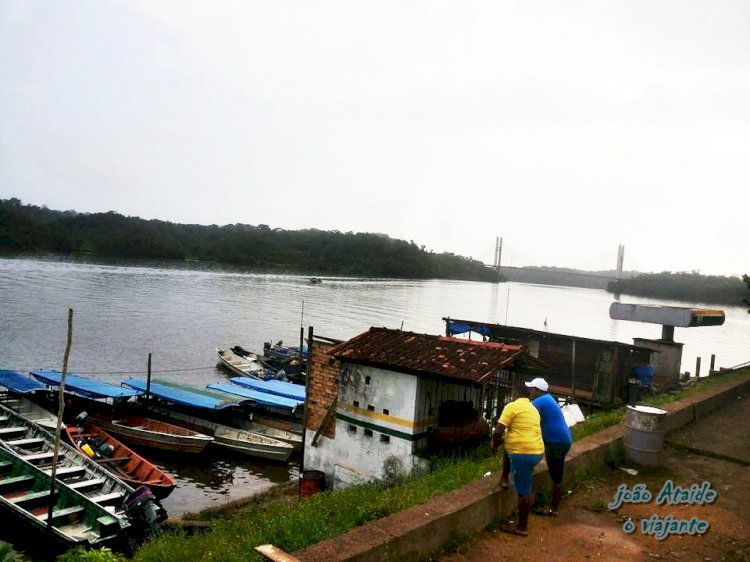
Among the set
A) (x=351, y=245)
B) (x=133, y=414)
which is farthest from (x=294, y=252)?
(x=133, y=414)

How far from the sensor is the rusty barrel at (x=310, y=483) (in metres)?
12.9

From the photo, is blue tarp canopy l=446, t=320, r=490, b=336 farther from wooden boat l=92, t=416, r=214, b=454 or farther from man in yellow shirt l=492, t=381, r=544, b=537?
man in yellow shirt l=492, t=381, r=544, b=537

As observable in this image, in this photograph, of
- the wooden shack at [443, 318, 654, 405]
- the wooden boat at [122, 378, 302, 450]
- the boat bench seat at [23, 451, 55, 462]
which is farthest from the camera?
the wooden boat at [122, 378, 302, 450]

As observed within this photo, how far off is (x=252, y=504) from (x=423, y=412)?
5759 mm

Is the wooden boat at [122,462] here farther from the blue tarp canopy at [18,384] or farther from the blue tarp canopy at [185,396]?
the blue tarp canopy at [18,384]

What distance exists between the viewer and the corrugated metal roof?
11.2m

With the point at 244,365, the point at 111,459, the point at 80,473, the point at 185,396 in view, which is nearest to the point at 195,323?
the point at 244,365

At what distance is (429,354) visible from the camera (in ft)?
39.7

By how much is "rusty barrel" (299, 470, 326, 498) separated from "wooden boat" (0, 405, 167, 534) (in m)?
3.60

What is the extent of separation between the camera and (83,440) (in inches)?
697

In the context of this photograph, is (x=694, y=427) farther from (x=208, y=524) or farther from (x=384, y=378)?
(x=208, y=524)

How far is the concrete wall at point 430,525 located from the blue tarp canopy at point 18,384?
71.5 feet

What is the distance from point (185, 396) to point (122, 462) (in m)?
6.31

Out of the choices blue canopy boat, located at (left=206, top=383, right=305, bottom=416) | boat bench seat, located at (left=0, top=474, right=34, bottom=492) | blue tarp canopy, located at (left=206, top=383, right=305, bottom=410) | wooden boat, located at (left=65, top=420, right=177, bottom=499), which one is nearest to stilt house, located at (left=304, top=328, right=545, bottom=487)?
wooden boat, located at (left=65, top=420, right=177, bottom=499)
